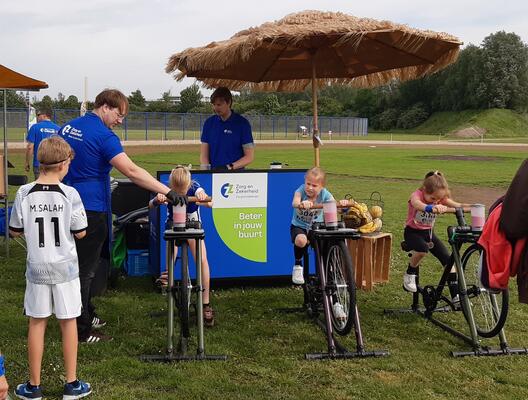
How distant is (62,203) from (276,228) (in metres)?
3.28

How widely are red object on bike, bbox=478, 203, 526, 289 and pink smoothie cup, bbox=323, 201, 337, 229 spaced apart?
2064 millimetres

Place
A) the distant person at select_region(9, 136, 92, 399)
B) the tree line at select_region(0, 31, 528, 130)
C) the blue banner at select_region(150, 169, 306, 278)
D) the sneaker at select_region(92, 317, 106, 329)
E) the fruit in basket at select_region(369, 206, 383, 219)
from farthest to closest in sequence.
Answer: the tree line at select_region(0, 31, 528, 130) → the fruit in basket at select_region(369, 206, 383, 219) → the blue banner at select_region(150, 169, 306, 278) → the sneaker at select_region(92, 317, 106, 329) → the distant person at select_region(9, 136, 92, 399)

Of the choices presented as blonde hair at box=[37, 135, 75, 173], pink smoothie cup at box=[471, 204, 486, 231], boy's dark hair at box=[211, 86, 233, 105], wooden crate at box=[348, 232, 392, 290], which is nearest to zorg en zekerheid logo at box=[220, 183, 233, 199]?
boy's dark hair at box=[211, 86, 233, 105]

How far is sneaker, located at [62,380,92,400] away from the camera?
3832mm

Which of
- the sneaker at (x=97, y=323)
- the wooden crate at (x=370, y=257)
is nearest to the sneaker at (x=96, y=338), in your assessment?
the sneaker at (x=97, y=323)

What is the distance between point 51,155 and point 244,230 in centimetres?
310

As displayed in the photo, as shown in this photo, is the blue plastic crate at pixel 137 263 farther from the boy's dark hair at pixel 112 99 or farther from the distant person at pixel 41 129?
the distant person at pixel 41 129

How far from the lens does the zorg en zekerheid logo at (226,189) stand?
644 centimetres

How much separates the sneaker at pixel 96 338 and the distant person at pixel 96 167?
0.03ft

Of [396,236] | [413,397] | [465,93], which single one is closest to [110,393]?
[413,397]

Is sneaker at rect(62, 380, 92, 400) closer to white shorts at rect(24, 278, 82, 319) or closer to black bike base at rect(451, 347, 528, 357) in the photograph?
white shorts at rect(24, 278, 82, 319)

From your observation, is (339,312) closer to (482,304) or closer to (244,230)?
(482,304)

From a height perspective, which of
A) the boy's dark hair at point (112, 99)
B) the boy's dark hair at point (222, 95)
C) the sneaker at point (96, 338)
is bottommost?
the sneaker at point (96, 338)

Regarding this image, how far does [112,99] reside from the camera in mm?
4766
